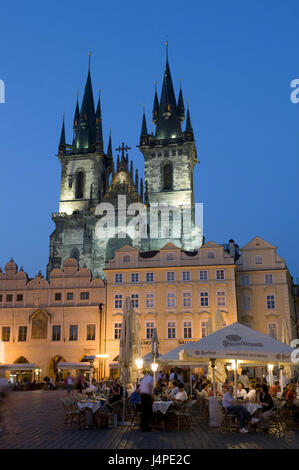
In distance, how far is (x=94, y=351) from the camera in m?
40.6

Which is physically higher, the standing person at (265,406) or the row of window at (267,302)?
the row of window at (267,302)

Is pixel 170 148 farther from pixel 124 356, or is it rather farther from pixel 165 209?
pixel 124 356

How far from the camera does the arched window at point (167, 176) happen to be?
2366 inches

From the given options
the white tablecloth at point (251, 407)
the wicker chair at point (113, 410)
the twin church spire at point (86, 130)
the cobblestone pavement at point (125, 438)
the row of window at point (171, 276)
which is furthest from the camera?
the twin church spire at point (86, 130)

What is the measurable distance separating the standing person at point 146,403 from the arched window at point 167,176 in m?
48.2

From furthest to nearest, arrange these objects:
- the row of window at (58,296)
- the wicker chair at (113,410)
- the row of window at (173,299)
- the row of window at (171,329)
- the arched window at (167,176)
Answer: the arched window at (167,176), the row of window at (58,296), the row of window at (173,299), the row of window at (171,329), the wicker chair at (113,410)

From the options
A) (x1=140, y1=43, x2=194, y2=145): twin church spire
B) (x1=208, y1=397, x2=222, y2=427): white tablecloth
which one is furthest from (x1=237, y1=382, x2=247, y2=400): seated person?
(x1=140, y1=43, x2=194, y2=145): twin church spire

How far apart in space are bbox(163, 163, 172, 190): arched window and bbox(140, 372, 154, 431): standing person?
158 feet

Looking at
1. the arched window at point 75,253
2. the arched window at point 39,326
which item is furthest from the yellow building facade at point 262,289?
the arched window at point 75,253

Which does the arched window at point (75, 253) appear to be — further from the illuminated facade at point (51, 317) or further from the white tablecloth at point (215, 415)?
the white tablecloth at point (215, 415)

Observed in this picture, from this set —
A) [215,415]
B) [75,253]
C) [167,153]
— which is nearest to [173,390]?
[215,415]

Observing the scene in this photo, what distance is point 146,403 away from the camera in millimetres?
12539
